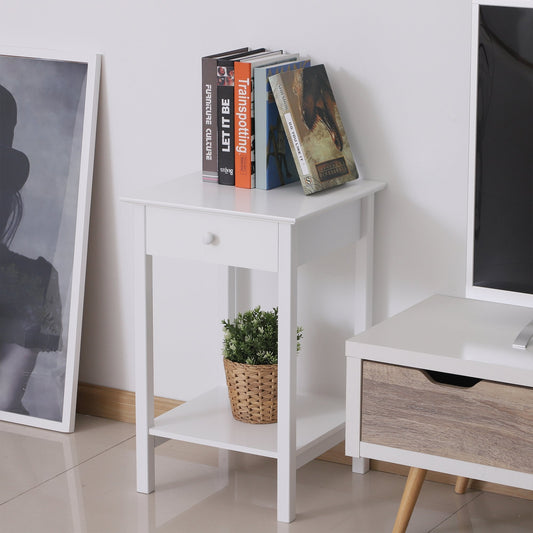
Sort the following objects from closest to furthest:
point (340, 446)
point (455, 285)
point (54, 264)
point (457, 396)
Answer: point (457, 396) → point (455, 285) → point (340, 446) → point (54, 264)

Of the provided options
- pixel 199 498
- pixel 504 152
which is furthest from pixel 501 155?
Answer: pixel 199 498

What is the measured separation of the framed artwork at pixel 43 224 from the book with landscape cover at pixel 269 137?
56 centimetres

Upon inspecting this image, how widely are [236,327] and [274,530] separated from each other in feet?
1.45

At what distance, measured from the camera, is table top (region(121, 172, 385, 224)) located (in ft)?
6.66

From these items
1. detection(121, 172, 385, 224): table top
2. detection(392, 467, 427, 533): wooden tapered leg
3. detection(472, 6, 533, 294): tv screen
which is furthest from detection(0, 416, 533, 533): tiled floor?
detection(121, 172, 385, 224): table top

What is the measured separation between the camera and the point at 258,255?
204cm

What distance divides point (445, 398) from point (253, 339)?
0.55 metres

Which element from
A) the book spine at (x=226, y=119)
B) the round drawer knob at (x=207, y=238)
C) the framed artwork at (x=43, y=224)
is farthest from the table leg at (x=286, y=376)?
the framed artwork at (x=43, y=224)

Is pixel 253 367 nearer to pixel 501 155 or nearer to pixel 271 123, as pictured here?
pixel 271 123

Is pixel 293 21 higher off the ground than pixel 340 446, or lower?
higher

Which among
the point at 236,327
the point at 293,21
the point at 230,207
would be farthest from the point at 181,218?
the point at 293,21

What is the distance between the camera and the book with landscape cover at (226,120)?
216 centimetres

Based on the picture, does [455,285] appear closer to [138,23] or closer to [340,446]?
[340,446]

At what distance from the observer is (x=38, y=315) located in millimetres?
2643
